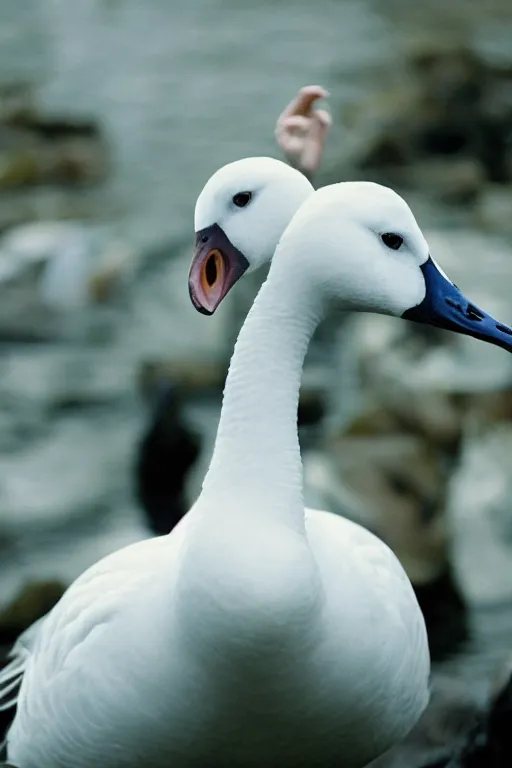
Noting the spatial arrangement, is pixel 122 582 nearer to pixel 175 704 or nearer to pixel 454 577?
pixel 175 704

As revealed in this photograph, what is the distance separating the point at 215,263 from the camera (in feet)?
10.3

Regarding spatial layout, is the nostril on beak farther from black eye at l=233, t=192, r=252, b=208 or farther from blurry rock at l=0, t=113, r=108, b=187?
blurry rock at l=0, t=113, r=108, b=187

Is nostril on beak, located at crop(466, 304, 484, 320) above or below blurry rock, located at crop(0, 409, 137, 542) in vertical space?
above

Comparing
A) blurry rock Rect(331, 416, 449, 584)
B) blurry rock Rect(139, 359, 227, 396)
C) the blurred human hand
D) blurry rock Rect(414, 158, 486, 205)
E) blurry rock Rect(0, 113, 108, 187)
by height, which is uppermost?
the blurred human hand

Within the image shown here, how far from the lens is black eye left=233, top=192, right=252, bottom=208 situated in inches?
123

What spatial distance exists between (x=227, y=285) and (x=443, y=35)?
12004 millimetres

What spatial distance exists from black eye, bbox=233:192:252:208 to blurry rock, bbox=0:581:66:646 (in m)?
2.60

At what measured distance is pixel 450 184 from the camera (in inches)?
453

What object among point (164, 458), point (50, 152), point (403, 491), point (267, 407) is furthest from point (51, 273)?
point (267, 407)

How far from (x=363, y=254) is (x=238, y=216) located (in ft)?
1.12

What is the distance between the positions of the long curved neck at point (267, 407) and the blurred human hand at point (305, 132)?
0.62 m

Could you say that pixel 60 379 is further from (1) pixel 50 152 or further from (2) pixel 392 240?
(2) pixel 392 240

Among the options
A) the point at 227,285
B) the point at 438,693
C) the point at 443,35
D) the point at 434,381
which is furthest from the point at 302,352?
the point at 443,35

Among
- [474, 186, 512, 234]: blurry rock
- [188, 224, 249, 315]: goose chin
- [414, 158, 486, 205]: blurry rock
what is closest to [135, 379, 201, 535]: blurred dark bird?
[188, 224, 249, 315]: goose chin
